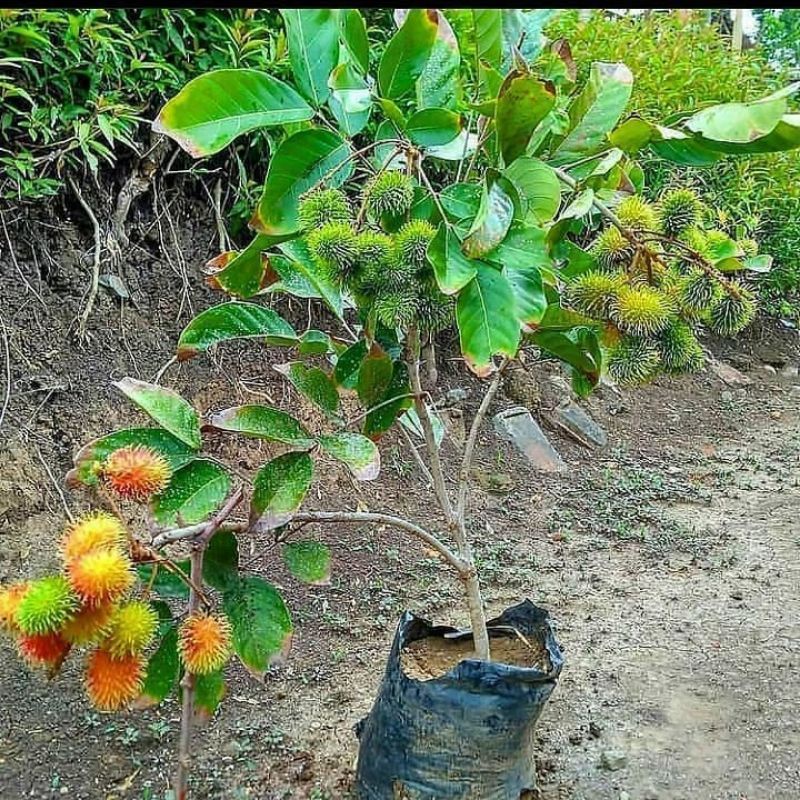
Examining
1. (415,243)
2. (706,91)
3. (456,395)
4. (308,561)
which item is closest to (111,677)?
(308,561)

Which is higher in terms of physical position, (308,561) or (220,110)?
(220,110)

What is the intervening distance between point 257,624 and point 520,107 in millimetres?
837

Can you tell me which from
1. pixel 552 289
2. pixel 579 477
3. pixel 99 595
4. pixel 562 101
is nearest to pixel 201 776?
pixel 99 595

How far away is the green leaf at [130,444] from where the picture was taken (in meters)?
1.20

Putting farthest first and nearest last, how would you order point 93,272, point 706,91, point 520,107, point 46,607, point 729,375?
point 729,375, point 706,91, point 93,272, point 520,107, point 46,607

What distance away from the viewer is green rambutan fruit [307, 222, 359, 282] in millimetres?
1122

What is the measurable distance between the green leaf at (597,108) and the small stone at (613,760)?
126cm

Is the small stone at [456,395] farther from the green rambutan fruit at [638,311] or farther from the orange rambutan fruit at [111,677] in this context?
the orange rambutan fruit at [111,677]

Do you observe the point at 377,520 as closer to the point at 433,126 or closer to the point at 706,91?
the point at 433,126

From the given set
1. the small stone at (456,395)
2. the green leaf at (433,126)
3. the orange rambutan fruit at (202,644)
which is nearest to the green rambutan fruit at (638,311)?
the green leaf at (433,126)

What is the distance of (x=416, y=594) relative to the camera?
2551 mm

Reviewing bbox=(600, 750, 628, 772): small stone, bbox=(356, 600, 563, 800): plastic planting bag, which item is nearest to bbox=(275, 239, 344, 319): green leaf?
bbox=(356, 600, 563, 800): plastic planting bag

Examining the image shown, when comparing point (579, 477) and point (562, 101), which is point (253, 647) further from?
point (579, 477)

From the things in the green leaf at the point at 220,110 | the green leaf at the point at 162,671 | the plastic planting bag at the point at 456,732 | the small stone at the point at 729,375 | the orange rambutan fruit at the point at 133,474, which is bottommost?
the small stone at the point at 729,375
